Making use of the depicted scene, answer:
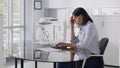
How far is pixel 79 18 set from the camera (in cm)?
275

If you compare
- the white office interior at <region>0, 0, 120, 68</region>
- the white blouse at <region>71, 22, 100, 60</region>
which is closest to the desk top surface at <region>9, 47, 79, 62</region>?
the white blouse at <region>71, 22, 100, 60</region>

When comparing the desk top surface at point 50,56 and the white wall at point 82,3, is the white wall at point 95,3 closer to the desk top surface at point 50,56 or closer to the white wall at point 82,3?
the white wall at point 82,3

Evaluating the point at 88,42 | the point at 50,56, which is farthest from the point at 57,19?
the point at 50,56

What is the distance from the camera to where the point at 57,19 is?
5.48 m

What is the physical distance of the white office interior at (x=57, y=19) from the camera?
4734 mm

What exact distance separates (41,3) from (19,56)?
138 inches

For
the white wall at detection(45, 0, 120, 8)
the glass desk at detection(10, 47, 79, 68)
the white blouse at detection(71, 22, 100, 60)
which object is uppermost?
the white wall at detection(45, 0, 120, 8)

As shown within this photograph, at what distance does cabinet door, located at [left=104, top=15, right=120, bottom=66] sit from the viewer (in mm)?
4660

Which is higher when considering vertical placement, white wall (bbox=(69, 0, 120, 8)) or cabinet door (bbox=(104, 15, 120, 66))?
white wall (bbox=(69, 0, 120, 8))

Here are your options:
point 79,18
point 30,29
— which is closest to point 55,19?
point 30,29

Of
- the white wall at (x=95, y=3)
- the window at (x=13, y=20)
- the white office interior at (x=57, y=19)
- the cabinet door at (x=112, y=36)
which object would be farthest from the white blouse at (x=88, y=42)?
the window at (x=13, y=20)

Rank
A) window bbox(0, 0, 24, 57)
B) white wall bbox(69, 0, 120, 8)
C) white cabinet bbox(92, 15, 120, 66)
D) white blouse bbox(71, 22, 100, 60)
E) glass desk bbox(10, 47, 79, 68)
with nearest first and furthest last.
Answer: glass desk bbox(10, 47, 79, 68) → white blouse bbox(71, 22, 100, 60) → white cabinet bbox(92, 15, 120, 66) → white wall bbox(69, 0, 120, 8) → window bbox(0, 0, 24, 57)

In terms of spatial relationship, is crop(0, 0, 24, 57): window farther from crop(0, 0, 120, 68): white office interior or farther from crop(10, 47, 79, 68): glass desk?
crop(10, 47, 79, 68): glass desk

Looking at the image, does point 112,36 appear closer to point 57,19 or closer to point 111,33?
point 111,33
